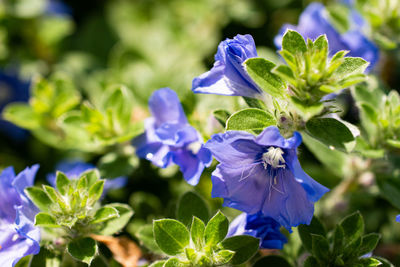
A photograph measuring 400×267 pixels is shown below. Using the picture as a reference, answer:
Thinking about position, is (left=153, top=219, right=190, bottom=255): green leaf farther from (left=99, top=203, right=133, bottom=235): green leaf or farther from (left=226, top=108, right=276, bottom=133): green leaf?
(left=226, top=108, right=276, bottom=133): green leaf

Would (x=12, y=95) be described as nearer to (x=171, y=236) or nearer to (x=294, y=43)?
(x=171, y=236)

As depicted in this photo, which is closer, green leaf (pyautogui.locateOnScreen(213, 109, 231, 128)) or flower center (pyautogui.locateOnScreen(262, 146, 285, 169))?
flower center (pyautogui.locateOnScreen(262, 146, 285, 169))

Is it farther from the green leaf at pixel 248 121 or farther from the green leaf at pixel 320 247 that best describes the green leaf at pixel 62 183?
the green leaf at pixel 320 247

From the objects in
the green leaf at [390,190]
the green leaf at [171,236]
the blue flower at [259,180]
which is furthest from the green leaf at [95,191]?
the green leaf at [390,190]

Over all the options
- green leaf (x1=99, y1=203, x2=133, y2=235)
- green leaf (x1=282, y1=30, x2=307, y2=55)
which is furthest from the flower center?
green leaf (x1=99, y1=203, x2=133, y2=235)

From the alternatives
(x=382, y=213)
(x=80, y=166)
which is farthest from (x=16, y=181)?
(x=382, y=213)

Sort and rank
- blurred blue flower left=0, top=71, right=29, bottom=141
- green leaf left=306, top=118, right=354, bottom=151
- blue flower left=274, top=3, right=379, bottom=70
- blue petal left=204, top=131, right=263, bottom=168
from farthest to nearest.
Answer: blurred blue flower left=0, top=71, right=29, bottom=141, blue flower left=274, top=3, right=379, bottom=70, green leaf left=306, top=118, right=354, bottom=151, blue petal left=204, top=131, right=263, bottom=168

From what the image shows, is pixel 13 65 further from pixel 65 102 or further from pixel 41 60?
pixel 65 102
